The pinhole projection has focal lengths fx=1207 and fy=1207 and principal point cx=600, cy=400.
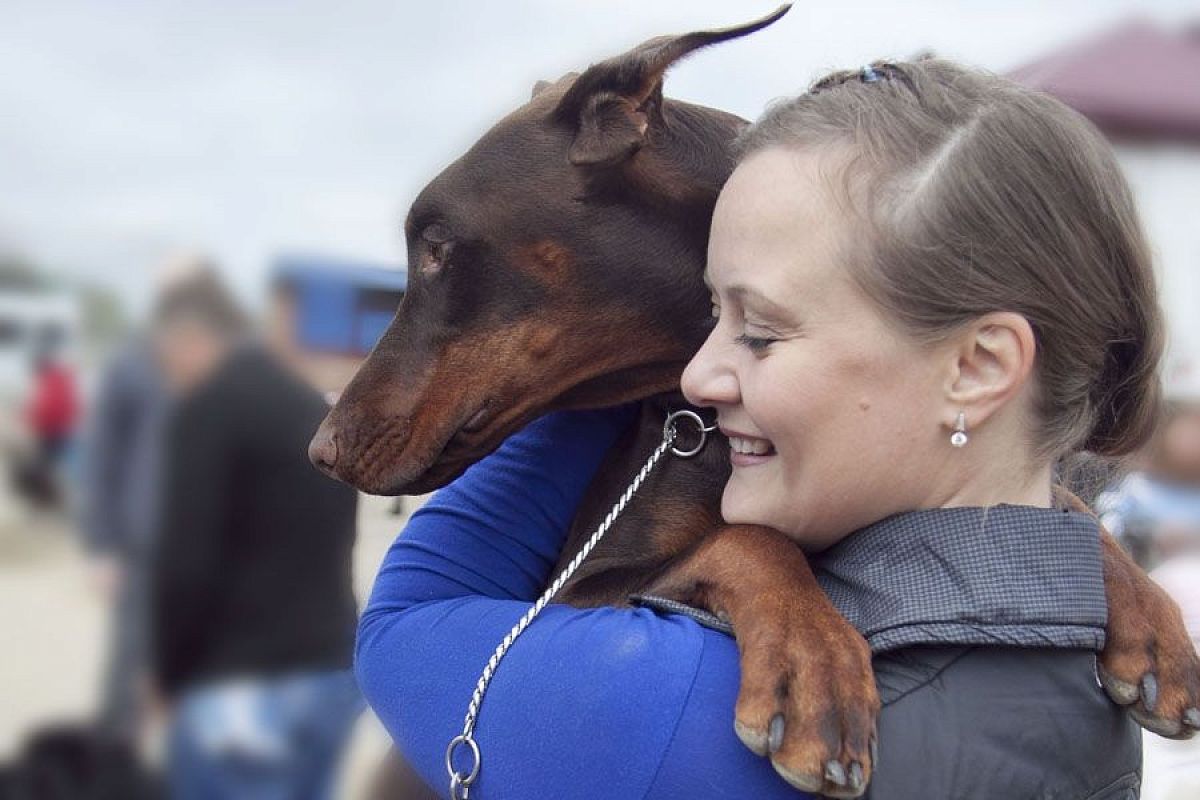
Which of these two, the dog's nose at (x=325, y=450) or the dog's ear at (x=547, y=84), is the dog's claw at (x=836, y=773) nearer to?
the dog's nose at (x=325, y=450)

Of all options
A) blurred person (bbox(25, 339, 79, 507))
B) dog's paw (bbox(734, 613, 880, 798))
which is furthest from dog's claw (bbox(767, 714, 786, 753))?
blurred person (bbox(25, 339, 79, 507))

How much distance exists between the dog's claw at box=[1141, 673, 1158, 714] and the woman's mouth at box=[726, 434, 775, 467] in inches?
14.7

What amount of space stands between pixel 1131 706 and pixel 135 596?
5.75 ft

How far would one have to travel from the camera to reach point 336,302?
183cm

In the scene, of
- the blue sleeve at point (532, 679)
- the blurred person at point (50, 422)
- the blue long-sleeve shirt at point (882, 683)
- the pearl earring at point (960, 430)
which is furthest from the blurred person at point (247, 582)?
the pearl earring at point (960, 430)

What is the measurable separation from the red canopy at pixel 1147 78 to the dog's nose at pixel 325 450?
16.9 ft

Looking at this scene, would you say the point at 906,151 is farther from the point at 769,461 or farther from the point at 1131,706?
the point at 1131,706

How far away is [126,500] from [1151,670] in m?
1.69

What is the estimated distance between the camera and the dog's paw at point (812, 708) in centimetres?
89

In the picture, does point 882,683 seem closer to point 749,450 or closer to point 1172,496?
point 749,450

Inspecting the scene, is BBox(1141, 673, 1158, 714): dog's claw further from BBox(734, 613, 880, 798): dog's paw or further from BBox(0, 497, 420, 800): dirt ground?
BBox(0, 497, 420, 800): dirt ground

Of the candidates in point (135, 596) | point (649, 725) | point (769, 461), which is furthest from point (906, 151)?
point (135, 596)

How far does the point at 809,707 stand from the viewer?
36.2 inches

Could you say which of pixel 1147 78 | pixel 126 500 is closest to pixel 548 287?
pixel 126 500
